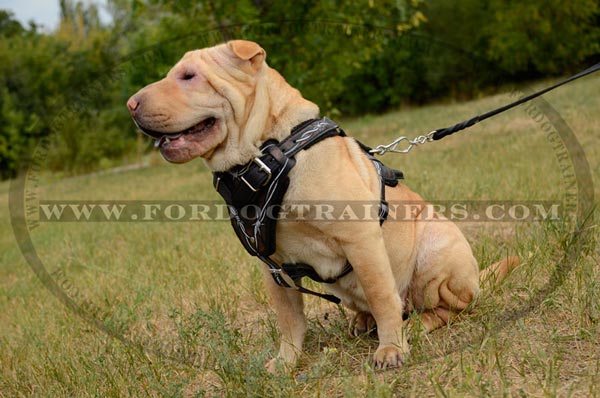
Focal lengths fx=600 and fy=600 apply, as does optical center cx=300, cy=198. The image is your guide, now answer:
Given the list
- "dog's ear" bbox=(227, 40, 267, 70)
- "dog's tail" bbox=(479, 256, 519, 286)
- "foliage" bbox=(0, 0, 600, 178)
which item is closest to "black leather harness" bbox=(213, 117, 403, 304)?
"dog's ear" bbox=(227, 40, 267, 70)

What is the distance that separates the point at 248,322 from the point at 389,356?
1.34 m

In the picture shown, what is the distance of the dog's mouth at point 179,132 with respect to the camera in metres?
2.67

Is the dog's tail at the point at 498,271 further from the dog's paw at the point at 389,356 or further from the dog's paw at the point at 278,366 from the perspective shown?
the dog's paw at the point at 278,366

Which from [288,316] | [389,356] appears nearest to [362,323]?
[288,316]

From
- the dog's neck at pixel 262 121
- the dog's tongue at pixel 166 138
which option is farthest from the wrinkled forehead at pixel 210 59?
the dog's tongue at pixel 166 138

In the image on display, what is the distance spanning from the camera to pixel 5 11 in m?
35.7

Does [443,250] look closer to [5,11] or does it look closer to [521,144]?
[521,144]

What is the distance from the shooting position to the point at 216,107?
8.91 feet

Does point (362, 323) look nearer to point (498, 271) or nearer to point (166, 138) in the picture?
point (498, 271)

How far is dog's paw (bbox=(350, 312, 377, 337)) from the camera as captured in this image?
11.1ft

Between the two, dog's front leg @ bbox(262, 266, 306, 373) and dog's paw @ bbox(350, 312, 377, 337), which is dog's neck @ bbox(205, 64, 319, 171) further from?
dog's paw @ bbox(350, 312, 377, 337)

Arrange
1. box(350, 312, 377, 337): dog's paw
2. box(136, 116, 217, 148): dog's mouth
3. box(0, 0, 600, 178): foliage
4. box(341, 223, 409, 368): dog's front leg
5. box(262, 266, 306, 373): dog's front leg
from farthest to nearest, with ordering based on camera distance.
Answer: box(0, 0, 600, 178): foliage
box(350, 312, 377, 337): dog's paw
box(262, 266, 306, 373): dog's front leg
box(341, 223, 409, 368): dog's front leg
box(136, 116, 217, 148): dog's mouth

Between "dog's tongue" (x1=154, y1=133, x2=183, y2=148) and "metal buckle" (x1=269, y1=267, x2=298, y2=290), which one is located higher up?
"dog's tongue" (x1=154, y1=133, x2=183, y2=148)

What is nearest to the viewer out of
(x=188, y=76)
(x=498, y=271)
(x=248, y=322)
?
(x=188, y=76)
